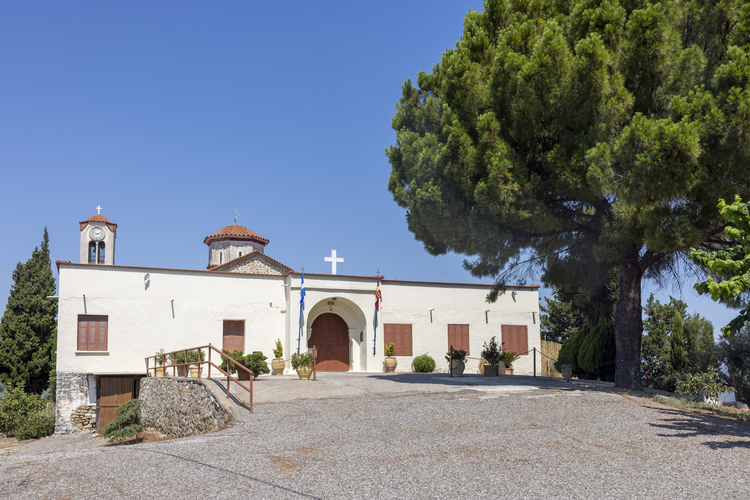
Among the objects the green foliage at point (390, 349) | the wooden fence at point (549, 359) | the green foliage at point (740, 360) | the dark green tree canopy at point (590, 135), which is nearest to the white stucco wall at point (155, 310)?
the green foliage at point (390, 349)

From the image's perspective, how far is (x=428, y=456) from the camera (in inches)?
301

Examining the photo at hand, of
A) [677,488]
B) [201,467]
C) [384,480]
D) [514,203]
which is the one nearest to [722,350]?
[514,203]

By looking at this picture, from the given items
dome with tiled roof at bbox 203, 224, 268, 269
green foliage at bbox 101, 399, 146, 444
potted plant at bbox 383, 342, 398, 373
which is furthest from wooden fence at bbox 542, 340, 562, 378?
green foliage at bbox 101, 399, 146, 444

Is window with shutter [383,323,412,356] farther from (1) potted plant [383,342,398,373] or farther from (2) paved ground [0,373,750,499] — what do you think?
(2) paved ground [0,373,750,499]

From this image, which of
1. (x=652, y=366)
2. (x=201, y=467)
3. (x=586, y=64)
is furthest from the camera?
(x=652, y=366)

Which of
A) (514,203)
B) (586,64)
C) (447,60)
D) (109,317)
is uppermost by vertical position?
(447,60)

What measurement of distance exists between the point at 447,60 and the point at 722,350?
13.3 metres

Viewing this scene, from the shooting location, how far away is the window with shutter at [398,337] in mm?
22922

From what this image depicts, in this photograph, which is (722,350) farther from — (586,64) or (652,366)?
(586,64)

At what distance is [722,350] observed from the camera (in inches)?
749

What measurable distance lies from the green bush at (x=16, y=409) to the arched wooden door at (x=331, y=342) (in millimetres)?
10434

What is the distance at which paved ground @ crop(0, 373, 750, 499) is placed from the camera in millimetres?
6160

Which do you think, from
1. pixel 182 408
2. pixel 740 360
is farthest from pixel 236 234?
pixel 740 360

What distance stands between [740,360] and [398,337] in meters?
11.6
